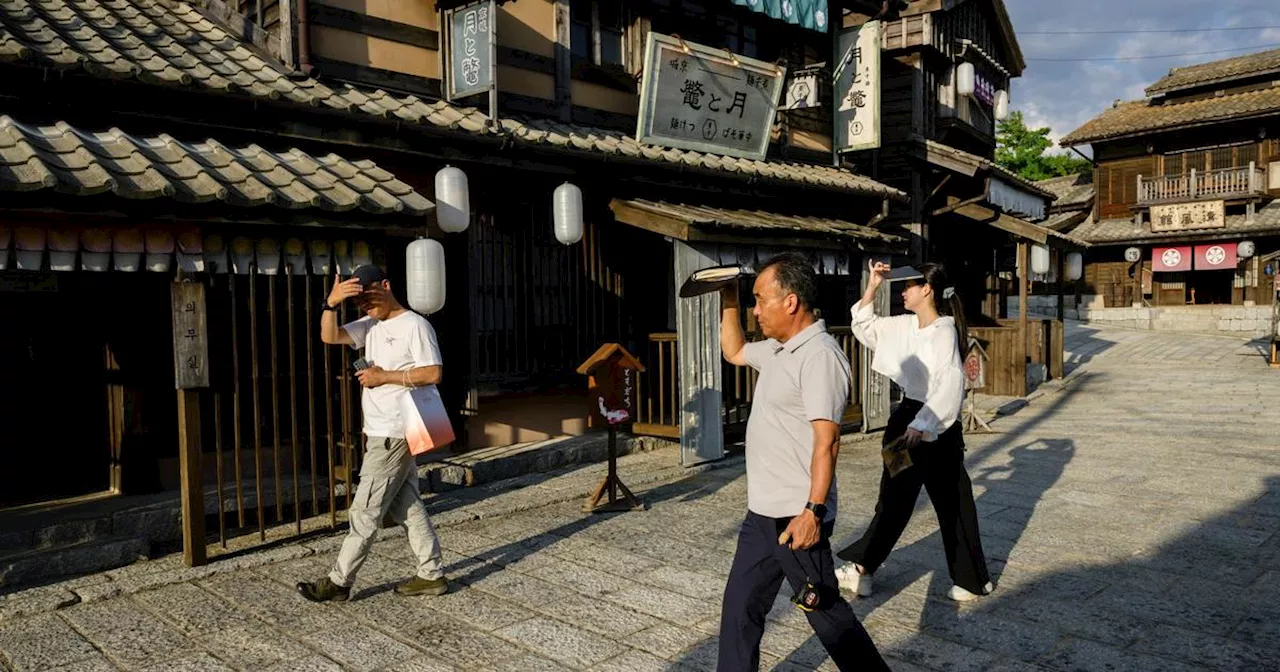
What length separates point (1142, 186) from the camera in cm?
3319

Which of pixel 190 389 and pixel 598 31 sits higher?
pixel 598 31

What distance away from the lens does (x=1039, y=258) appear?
16016 millimetres

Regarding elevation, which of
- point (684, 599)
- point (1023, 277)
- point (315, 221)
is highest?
point (315, 221)

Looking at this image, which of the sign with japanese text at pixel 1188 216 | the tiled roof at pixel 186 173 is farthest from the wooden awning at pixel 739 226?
the sign with japanese text at pixel 1188 216

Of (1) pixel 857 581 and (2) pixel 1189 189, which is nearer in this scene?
(1) pixel 857 581

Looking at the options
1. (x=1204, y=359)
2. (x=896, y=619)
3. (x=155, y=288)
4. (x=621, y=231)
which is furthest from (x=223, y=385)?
(x=1204, y=359)

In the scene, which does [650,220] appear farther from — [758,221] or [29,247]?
[29,247]

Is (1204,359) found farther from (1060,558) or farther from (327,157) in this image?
(327,157)

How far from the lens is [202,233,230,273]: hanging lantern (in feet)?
19.4

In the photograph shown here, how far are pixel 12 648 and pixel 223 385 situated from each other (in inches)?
139

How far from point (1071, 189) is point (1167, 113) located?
25.0 ft

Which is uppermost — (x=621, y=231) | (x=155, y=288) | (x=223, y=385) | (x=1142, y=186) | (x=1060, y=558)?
(x=1142, y=186)

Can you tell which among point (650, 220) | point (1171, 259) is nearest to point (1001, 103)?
point (650, 220)

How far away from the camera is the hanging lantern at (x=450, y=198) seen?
7.90 meters
